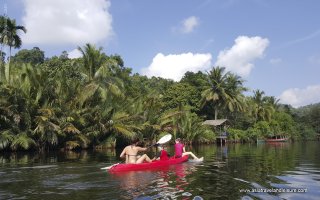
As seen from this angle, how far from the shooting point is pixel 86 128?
30.5 meters

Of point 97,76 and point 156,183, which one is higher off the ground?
point 97,76

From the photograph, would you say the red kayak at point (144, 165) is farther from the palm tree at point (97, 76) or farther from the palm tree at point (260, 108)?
the palm tree at point (260, 108)

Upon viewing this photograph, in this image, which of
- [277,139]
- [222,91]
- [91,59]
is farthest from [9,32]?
[277,139]

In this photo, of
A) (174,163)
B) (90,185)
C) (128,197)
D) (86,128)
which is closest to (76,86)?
(86,128)

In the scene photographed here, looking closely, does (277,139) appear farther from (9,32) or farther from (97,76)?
(9,32)

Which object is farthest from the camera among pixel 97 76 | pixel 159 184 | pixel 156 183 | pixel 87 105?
pixel 97 76

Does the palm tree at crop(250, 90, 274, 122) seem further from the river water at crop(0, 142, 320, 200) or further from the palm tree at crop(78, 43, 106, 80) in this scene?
the river water at crop(0, 142, 320, 200)

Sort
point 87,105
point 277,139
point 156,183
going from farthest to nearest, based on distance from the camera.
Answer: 1. point 277,139
2. point 87,105
3. point 156,183

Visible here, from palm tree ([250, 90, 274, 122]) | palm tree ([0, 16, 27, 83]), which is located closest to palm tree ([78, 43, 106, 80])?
palm tree ([0, 16, 27, 83])

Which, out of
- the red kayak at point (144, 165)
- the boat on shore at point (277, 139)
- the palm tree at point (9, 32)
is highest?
the palm tree at point (9, 32)

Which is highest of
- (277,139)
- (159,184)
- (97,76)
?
(97,76)

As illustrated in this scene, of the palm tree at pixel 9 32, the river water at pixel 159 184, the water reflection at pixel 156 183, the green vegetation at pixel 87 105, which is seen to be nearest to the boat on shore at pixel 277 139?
the green vegetation at pixel 87 105

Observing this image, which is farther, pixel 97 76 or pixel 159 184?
pixel 97 76

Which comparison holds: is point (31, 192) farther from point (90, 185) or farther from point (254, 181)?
point (254, 181)
